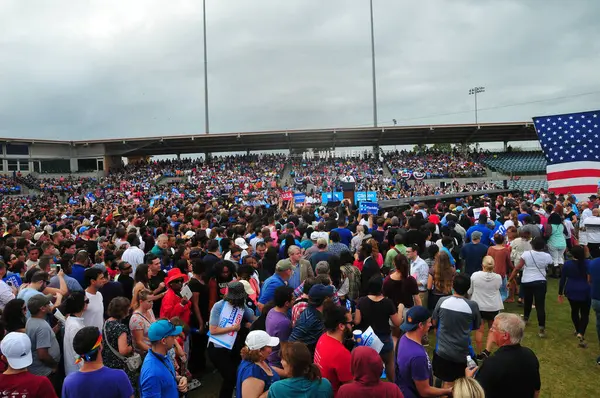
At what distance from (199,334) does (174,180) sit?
32.6m

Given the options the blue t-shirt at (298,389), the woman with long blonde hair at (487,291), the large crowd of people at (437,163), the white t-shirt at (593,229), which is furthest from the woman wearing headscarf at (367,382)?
the large crowd of people at (437,163)

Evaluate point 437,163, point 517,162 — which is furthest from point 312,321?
point 517,162

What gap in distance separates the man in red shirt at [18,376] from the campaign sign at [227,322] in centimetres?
151

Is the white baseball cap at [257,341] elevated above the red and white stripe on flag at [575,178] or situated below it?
below

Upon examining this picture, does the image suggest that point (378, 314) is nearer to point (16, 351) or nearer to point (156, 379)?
point (156, 379)

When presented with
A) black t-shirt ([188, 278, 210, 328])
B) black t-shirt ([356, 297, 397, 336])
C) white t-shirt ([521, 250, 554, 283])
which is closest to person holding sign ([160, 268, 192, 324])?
black t-shirt ([188, 278, 210, 328])

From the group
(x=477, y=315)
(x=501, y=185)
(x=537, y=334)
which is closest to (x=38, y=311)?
(x=477, y=315)

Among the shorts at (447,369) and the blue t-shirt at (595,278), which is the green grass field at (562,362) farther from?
the shorts at (447,369)

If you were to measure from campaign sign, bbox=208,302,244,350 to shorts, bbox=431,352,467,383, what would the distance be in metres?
2.09

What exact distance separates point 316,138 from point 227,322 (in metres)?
33.2

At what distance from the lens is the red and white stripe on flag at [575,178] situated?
38.1ft

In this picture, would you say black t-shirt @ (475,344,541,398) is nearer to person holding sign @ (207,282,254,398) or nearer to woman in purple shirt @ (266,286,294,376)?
woman in purple shirt @ (266,286,294,376)

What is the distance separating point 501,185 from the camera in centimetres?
2989

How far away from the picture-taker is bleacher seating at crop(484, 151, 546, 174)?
35000 mm
